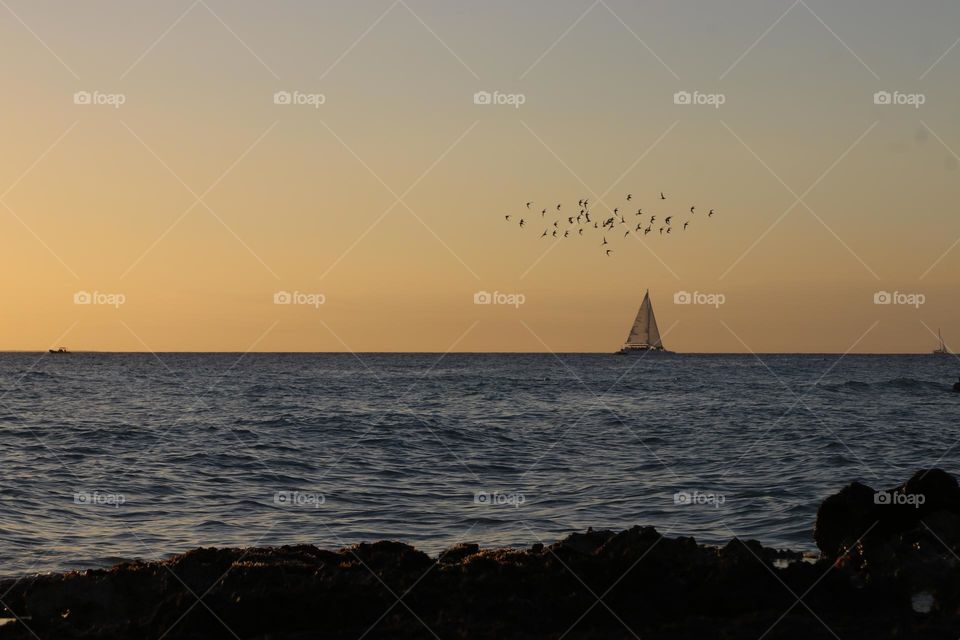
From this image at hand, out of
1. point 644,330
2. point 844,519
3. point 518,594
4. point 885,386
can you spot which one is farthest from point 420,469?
point 644,330

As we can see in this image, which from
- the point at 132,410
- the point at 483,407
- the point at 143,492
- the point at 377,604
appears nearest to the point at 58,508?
the point at 143,492

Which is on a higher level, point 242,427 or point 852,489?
point 242,427

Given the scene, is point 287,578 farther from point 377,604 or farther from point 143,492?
point 143,492

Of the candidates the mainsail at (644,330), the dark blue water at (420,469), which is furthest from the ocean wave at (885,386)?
the mainsail at (644,330)

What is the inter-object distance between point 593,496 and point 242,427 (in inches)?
934

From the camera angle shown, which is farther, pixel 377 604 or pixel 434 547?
pixel 434 547

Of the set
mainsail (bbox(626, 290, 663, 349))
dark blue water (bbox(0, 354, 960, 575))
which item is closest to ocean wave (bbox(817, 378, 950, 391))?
dark blue water (bbox(0, 354, 960, 575))

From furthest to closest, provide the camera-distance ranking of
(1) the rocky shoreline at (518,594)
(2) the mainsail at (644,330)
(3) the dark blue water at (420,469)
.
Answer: (2) the mainsail at (644,330) < (3) the dark blue water at (420,469) < (1) the rocky shoreline at (518,594)

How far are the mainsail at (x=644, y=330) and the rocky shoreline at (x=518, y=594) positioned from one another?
146212 mm

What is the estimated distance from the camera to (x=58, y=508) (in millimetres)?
21891

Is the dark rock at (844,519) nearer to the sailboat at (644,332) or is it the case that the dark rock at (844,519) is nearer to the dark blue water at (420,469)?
the dark blue water at (420,469)

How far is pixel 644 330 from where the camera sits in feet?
531

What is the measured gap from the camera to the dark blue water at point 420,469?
19.7 meters

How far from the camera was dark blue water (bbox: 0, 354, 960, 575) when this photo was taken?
1967 centimetres
